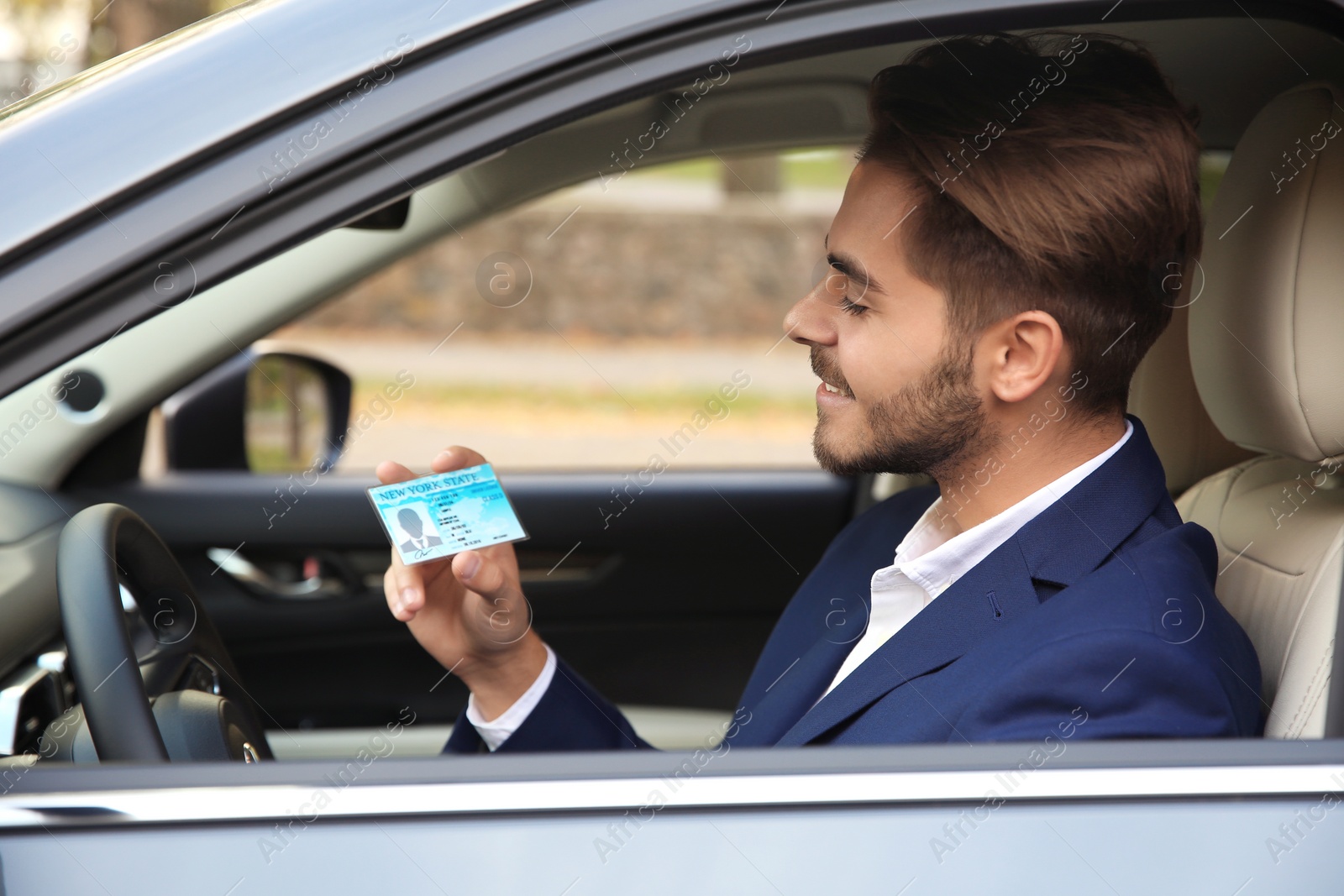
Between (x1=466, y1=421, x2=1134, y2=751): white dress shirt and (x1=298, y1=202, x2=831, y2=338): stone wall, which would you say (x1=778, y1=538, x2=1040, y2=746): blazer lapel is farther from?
(x1=298, y1=202, x2=831, y2=338): stone wall

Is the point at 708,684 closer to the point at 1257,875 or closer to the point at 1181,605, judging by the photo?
the point at 1181,605

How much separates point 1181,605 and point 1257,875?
356 mm

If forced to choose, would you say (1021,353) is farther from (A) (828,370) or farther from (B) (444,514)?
(B) (444,514)

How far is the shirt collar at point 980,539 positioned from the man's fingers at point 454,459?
1.88 feet

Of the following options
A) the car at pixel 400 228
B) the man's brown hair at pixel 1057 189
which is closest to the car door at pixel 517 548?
the car at pixel 400 228

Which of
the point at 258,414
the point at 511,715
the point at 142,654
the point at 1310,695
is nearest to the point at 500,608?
the point at 511,715

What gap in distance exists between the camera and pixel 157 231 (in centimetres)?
96

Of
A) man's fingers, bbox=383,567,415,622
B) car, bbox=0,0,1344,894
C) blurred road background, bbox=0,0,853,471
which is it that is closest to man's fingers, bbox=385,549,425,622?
man's fingers, bbox=383,567,415,622

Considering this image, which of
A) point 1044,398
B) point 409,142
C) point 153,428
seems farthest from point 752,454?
point 409,142

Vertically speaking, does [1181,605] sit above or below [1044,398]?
below

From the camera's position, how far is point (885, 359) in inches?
58.8

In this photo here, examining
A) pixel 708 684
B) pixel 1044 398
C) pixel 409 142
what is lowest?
pixel 708 684

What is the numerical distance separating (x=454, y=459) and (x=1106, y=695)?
0.87 m

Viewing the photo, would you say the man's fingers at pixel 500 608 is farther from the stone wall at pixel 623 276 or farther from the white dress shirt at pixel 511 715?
the stone wall at pixel 623 276
